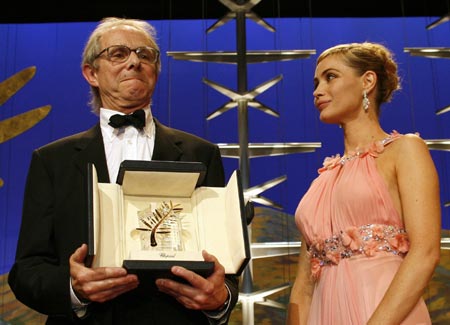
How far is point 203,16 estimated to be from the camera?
230 inches

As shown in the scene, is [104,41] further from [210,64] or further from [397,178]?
[210,64]

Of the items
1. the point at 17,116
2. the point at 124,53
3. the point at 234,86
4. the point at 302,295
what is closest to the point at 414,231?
the point at 302,295

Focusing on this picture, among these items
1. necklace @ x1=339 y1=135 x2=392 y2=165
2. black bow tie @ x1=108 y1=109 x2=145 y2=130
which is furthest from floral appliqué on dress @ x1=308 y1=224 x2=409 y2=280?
black bow tie @ x1=108 y1=109 x2=145 y2=130

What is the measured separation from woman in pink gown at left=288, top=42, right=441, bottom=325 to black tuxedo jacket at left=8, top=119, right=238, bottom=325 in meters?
0.42

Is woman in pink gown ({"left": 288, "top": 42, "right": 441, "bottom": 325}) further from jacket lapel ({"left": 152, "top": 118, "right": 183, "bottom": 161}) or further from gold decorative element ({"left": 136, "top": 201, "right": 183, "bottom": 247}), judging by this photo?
gold decorative element ({"left": 136, "top": 201, "right": 183, "bottom": 247})

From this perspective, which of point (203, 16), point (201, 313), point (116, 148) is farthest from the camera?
Answer: point (203, 16)

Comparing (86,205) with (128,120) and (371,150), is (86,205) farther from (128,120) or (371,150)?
(371,150)

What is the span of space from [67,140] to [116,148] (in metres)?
0.14

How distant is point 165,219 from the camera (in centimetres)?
154

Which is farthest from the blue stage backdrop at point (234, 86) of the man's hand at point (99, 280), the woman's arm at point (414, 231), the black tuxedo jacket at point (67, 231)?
the man's hand at point (99, 280)

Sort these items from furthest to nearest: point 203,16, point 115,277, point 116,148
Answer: point 203,16
point 116,148
point 115,277

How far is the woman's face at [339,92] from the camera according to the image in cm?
212

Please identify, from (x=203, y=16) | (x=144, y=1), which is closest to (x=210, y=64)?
(x=203, y=16)

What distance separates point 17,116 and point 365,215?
4226mm
